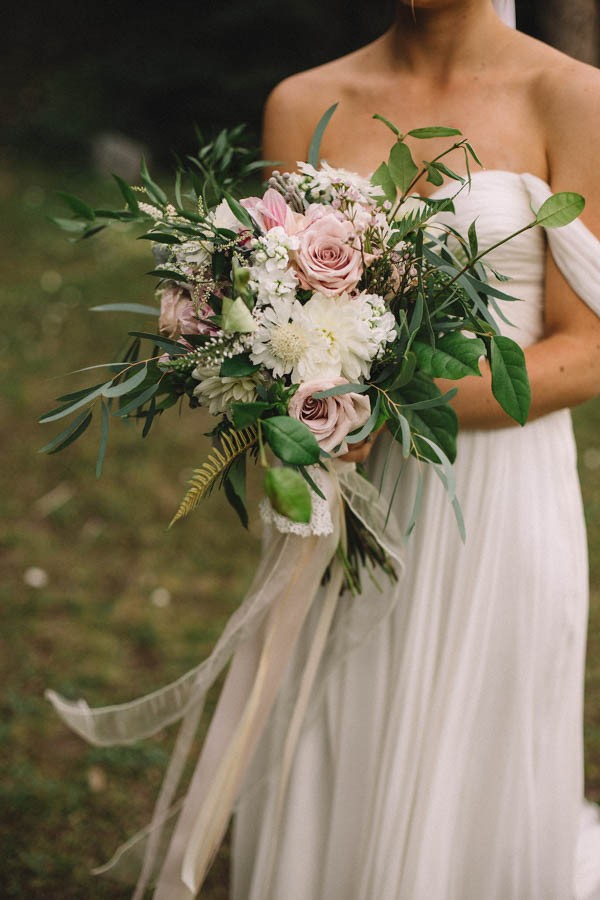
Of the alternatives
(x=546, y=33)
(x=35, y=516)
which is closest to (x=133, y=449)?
(x=35, y=516)

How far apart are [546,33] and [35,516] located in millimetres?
3278

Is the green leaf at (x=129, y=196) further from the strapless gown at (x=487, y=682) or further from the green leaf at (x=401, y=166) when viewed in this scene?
the strapless gown at (x=487, y=682)

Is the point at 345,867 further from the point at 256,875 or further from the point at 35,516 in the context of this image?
the point at 35,516

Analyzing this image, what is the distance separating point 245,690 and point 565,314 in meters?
1.14

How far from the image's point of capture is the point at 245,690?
2.20 metres

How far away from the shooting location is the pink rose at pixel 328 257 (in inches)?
61.6

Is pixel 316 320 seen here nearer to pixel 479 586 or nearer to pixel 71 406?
pixel 71 406

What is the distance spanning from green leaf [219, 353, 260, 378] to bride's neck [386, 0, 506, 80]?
973 millimetres

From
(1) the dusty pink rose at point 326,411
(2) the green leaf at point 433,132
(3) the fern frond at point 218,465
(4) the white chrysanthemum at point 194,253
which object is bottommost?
(3) the fern frond at point 218,465

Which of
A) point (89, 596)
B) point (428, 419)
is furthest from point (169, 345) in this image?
point (89, 596)

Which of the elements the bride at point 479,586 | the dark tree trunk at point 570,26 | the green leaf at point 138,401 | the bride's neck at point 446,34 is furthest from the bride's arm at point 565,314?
the dark tree trunk at point 570,26

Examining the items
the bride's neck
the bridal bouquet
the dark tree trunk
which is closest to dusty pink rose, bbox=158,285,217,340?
the bridal bouquet

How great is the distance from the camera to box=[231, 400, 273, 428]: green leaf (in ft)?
4.86

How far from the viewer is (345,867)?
2.31m
